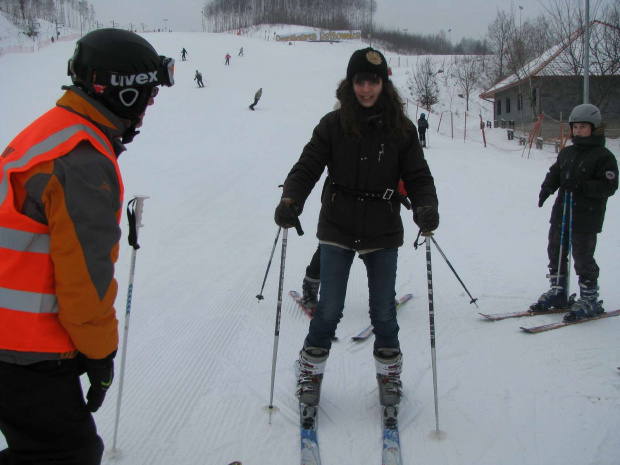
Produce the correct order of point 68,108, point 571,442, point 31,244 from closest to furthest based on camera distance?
point 31,244 → point 68,108 → point 571,442

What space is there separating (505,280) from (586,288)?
1.42m

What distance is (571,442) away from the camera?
2.77 m

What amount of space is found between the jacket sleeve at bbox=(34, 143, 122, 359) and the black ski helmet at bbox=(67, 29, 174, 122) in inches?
11.1

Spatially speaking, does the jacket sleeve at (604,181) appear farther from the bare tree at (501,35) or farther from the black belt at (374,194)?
the bare tree at (501,35)

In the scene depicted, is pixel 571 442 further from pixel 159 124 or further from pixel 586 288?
pixel 159 124

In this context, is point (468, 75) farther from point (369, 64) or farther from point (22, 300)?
point (22, 300)

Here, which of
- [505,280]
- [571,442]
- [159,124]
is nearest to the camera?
[571,442]

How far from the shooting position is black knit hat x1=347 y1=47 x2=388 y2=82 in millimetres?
2820

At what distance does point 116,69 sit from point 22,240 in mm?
707

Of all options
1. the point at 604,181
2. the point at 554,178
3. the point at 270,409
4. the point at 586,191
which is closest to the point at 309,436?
the point at 270,409

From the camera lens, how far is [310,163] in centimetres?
305

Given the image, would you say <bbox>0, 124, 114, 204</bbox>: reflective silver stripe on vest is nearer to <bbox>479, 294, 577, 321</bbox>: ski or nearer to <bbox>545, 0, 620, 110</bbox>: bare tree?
<bbox>479, 294, 577, 321</bbox>: ski

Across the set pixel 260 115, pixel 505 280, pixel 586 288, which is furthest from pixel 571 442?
pixel 260 115

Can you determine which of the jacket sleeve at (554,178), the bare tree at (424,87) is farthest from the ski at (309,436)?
the bare tree at (424,87)
